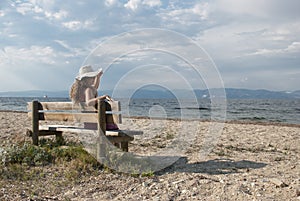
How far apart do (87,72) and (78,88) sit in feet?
1.34

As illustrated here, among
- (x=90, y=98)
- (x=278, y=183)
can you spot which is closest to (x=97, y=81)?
(x=90, y=98)

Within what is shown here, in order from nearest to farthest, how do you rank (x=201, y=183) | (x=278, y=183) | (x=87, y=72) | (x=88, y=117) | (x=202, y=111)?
1. (x=278, y=183)
2. (x=201, y=183)
3. (x=88, y=117)
4. (x=87, y=72)
5. (x=202, y=111)

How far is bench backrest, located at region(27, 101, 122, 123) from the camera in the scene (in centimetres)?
625

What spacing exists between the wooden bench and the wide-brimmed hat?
653 mm

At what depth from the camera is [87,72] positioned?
7031 mm

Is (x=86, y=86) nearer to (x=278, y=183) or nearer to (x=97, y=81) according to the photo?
(x=97, y=81)

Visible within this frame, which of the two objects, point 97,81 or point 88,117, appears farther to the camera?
point 97,81

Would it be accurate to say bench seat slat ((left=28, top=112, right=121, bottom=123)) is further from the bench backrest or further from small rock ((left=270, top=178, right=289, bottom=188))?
small rock ((left=270, top=178, right=289, bottom=188))

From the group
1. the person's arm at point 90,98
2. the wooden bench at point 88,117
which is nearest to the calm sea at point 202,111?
the wooden bench at point 88,117

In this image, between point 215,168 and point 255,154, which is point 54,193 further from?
point 255,154

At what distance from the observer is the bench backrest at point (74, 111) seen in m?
6.25

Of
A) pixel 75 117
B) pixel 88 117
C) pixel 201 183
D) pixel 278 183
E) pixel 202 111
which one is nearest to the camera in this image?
pixel 278 183

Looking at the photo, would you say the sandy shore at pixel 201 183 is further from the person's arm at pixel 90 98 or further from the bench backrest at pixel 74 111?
the person's arm at pixel 90 98

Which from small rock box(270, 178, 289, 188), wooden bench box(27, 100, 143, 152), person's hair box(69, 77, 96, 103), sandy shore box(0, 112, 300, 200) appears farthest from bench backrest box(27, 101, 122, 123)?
small rock box(270, 178, 289, 188)
